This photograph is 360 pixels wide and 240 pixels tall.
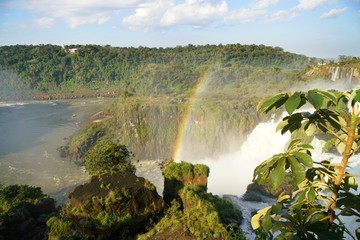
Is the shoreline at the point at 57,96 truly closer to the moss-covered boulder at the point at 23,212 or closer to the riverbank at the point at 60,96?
the riverbank at the point at 60,96

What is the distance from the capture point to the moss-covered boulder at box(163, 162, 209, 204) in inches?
528

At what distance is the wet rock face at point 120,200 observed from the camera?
34.1 ft

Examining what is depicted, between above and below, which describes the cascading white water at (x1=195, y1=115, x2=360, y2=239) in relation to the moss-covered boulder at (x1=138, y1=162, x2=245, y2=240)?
below

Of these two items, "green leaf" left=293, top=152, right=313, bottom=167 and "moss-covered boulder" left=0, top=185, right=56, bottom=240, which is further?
"moss-covered boulder" left=0, top=185, right=56, bottom=240

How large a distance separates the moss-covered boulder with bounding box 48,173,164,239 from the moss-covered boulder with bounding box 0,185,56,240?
2.27 metres

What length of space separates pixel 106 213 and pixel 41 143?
94.2 ft

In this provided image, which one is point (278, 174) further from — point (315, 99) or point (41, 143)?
point (41, 143)

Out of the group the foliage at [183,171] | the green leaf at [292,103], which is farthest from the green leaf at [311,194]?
the foliage at [183,171]

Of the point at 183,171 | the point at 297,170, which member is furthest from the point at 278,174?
the point at 183,171

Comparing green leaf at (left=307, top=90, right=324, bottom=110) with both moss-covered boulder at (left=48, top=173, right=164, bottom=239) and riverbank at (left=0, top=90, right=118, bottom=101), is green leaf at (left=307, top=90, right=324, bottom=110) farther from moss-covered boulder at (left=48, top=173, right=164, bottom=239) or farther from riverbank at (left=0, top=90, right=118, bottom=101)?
riverbank at (left=0, top=90, right=118, bottom=101)

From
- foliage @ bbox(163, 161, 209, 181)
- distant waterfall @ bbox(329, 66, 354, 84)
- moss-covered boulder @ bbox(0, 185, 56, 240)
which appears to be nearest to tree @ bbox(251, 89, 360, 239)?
foliage @ bbox(163, 161, 209, 181)

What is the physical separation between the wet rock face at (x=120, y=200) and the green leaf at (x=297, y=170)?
928 cm

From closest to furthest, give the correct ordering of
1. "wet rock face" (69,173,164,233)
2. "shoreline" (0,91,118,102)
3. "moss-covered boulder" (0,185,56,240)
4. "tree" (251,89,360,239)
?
1. "tree" (251,89,360,239)
2. "wet rock face" (69,173,164,233)
3. "moss-covered boulder" (0,185,56,240)
4. "shoreline" (0,91,118,102)

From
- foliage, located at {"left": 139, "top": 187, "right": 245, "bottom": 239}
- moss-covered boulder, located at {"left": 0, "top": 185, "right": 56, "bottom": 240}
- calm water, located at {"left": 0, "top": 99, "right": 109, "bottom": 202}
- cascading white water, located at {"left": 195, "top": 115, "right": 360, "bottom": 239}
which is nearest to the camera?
foliage, located at {"left": 139, "top": 187, "right": 245, "bottom": 239}
